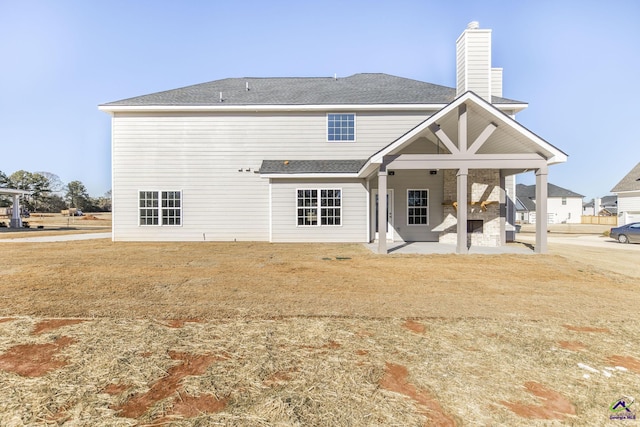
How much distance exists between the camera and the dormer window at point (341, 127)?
15078mm

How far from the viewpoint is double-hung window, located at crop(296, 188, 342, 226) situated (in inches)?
573

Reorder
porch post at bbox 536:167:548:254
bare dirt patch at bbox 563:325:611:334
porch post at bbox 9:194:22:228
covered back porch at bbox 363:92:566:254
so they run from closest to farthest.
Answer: bare dirt patch at bbox 563:325:611:334, covered back porch at bbox 363:92:566:254, porch post at bbox 536:167:548:254, porch post at bbox 9:194:22:228

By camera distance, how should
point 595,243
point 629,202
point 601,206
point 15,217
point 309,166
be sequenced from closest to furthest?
point 309,166
point 595,243
point 629,202
point 15,217
point 601,206

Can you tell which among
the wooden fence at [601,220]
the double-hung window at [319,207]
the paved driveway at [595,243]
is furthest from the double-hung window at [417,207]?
the wooden fence at [601,220]

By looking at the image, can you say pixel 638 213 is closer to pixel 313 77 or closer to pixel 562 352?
pixel 313 77

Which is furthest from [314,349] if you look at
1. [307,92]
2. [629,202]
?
[629,202]

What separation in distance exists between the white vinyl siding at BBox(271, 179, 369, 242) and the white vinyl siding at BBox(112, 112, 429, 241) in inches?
33.3

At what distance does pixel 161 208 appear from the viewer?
1502 centimetres

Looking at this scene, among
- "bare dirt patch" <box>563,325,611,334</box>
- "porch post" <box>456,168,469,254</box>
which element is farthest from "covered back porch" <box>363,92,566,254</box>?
"bare dirt patch" <box>563,325,611,334</box>

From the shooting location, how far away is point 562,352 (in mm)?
3850

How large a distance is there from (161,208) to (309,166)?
23.7 feet

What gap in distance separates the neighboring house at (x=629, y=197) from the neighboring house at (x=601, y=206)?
175 feet

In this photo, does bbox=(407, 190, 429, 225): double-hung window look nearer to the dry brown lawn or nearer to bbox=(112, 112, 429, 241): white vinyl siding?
bbox=(112, 112, 429, 241): white vinyl siding

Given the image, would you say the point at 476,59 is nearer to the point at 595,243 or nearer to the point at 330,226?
the point at 330,226
